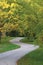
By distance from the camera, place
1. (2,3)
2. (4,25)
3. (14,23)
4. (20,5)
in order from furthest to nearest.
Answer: (4,25)
(14,23)
(2,3)
(20,5)

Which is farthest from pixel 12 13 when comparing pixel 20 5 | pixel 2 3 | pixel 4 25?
pixel 4 25

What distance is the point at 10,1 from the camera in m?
19.9

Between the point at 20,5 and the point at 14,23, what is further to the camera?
the point at 14,23

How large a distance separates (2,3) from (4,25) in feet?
26.8

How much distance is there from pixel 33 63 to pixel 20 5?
4.19 m

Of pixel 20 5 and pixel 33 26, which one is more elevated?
pixel 20 5

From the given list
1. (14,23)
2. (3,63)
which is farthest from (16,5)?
(14,23)

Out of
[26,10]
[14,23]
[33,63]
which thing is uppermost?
[26,10]

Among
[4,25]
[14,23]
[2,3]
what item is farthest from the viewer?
[4,25]

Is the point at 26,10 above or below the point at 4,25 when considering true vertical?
above

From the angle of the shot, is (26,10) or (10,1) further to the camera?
(10,1)

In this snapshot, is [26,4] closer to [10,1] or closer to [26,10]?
[26,10]

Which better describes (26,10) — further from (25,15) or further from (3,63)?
(3,63)

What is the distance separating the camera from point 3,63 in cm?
1980
